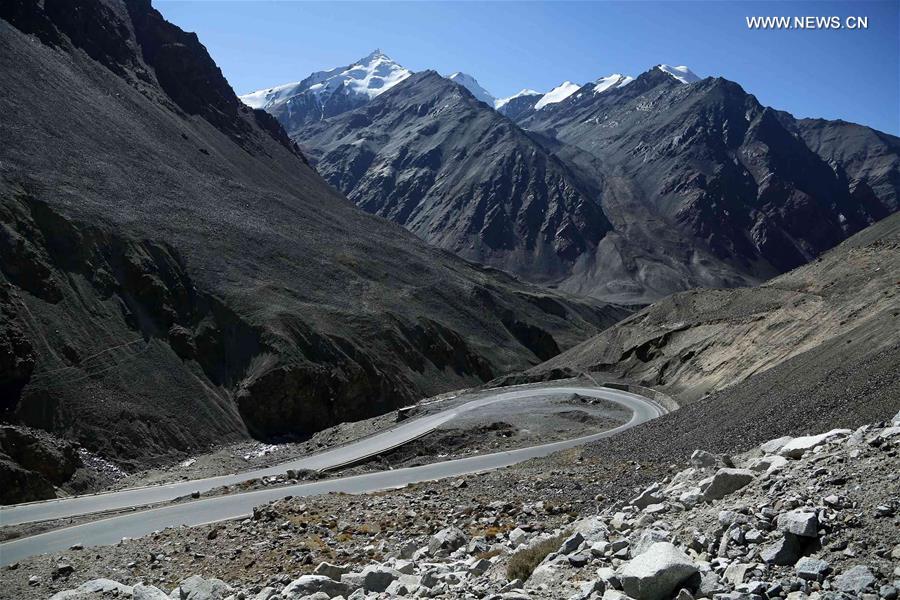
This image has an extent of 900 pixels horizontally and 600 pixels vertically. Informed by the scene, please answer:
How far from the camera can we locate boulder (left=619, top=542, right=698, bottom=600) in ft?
25.8

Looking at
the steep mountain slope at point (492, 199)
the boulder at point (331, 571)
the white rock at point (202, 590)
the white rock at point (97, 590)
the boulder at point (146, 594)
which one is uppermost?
the steep mountain slope at point (492, 199)

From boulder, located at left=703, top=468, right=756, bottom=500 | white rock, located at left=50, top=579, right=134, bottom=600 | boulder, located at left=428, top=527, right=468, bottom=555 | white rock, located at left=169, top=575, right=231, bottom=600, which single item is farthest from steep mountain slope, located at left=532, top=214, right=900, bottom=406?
white rock, located at left=50, top=579, right=134, bottom=600

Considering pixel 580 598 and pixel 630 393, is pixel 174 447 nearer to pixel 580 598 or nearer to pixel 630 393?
pixel 630 393

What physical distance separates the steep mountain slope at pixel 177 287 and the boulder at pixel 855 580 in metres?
37.7

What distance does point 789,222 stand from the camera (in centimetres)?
18550

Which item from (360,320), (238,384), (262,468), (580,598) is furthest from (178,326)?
(580,598)

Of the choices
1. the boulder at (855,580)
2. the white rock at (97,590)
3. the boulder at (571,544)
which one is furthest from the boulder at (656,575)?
the white rock at (97,590)

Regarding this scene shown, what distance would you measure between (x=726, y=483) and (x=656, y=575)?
307cm

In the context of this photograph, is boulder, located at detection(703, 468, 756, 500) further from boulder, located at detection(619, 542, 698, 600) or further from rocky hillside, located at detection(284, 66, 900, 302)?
rocky hillside, located at detection(284, 66, 900, 302)

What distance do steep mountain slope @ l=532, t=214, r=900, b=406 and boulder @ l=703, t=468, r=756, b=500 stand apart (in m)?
7.53

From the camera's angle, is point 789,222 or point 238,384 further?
point 789,222

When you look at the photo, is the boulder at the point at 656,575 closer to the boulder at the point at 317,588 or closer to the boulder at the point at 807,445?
the boulder at the point at 807,445

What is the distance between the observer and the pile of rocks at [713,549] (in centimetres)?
771

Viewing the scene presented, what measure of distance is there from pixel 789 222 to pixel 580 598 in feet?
646
